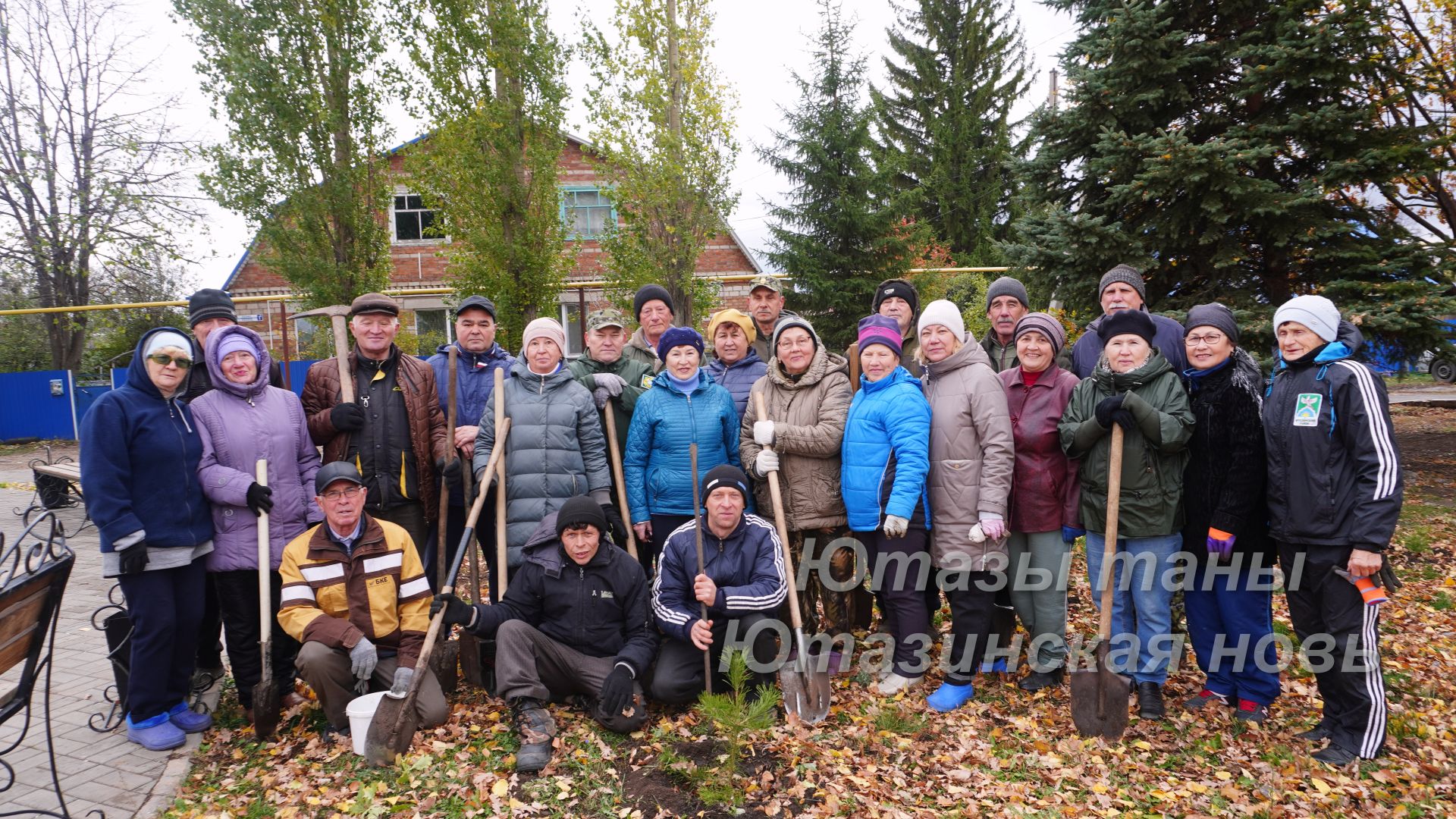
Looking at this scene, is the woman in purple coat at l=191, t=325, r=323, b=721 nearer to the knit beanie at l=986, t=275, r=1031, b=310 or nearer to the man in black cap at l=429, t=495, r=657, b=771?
the man in black cap at l=429, t=495, r=657, b=771

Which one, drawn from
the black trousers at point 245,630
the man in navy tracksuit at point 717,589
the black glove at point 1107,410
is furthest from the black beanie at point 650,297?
the black glove at point 1107,410

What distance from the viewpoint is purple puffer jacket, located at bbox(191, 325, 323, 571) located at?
4.33 m

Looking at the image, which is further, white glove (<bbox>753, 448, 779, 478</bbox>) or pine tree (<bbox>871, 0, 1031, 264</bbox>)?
pine tree (<bbox>871, 0, 1031, 264</bbox>)

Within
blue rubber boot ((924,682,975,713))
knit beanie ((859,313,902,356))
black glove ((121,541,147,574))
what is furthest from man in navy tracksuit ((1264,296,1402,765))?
black glove ((121,541,147,574))

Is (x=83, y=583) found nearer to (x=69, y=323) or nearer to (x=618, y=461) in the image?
(x=618, y=461)

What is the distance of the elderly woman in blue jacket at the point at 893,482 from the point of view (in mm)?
4484

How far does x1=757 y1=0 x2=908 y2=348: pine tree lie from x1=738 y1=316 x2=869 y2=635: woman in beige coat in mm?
7620

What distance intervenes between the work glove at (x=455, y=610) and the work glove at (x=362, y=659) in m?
0.35

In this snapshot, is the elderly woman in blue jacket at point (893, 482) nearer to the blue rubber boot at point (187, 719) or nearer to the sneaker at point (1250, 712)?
the sneaker at point (1250, 712)

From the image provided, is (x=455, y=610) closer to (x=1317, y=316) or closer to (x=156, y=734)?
(x=156, y=734)

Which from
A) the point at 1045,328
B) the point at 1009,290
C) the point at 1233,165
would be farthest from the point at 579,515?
Result: the point at 1233,165

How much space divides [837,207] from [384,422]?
29.4ft

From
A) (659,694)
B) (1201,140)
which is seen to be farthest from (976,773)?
(1201,140)

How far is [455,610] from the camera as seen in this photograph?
14.1ft
